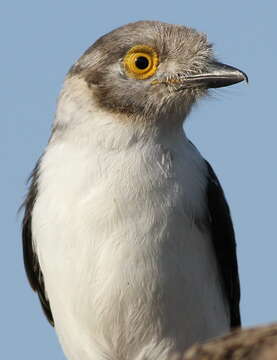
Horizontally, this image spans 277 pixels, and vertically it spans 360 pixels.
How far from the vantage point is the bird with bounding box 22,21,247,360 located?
10547 millimetres

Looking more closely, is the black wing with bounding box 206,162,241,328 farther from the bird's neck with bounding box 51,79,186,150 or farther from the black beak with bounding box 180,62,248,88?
the black beak with bounding box 180,62,248,88

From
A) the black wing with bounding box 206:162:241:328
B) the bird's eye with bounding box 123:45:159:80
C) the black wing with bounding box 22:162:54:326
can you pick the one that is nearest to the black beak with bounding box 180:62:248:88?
the bird's eye with bounding box 123:45:159:80

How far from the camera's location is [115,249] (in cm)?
1048

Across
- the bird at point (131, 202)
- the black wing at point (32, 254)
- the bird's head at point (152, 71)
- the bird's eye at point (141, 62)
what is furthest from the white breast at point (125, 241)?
the bird's eye at point (141, 62)

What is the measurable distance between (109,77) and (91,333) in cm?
272

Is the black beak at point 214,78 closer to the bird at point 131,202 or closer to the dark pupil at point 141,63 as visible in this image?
the bird at point 131,202

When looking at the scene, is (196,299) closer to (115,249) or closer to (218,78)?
(115,249)

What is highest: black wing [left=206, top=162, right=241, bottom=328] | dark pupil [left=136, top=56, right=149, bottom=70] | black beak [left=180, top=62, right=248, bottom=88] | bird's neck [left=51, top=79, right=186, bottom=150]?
dark pupil [left=136, top=56, right=149, bottom=70]

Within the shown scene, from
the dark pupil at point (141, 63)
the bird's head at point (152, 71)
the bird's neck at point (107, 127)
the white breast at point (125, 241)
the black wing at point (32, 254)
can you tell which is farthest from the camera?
the black wing at point (32, 254)

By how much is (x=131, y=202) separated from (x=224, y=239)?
5.35 ft

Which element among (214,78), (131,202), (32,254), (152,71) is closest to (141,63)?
(152,71)

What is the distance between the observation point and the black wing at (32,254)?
37.0ft

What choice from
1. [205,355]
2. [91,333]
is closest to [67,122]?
[91,333]

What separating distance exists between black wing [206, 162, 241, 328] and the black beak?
96cm
